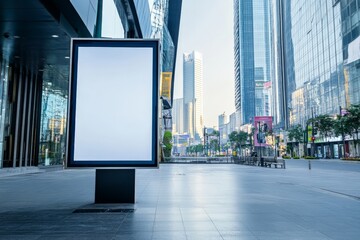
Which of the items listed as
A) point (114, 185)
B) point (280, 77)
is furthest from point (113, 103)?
point (280, 77)

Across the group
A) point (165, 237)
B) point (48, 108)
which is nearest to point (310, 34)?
point (48, 108)

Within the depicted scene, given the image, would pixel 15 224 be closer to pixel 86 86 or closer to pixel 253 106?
pixel 86 86

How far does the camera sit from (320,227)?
6.04m

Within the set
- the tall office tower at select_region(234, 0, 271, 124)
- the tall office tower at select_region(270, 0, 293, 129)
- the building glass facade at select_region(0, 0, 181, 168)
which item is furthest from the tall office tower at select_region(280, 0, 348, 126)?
the tall office tower at select_region(234, 0, 271, 124)

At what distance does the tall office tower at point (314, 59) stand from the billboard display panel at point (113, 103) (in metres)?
71.5

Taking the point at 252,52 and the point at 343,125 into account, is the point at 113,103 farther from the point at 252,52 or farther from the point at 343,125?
the point at 252,52

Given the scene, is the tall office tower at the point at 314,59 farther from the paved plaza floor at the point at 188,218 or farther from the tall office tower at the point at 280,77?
the paved plaza floor at the point at 188,218

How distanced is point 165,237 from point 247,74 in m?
190

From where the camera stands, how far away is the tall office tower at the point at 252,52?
Result: 186m

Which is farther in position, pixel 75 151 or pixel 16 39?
pixel 16 39

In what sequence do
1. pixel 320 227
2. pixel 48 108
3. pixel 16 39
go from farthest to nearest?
pixel 48 108 → pixel 16 39 → pixel 320 227

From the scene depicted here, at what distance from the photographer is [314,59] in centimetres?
8519

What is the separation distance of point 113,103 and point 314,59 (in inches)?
3512

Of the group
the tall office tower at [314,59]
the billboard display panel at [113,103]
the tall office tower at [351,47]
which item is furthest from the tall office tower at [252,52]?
the billboard display panel at [113,103]
